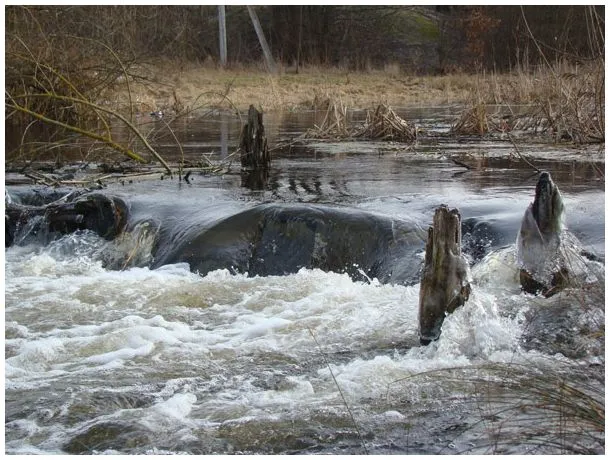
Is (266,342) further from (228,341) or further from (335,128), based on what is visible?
(335,128)

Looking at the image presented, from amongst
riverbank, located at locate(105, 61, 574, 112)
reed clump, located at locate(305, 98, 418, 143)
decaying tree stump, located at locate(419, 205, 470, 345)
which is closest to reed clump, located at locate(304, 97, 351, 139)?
reed clump, located at locate(305, 98, 418, 143)

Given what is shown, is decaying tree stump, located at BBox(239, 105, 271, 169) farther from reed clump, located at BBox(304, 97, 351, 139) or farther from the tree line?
the tree line

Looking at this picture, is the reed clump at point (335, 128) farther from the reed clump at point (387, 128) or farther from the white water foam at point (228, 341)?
the white water foam at point (228, 341)

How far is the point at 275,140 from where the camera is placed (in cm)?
1462

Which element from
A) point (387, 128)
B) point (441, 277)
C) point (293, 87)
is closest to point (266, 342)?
point (441, 277)

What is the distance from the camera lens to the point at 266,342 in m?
5.71

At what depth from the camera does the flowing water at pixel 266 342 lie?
167 inches

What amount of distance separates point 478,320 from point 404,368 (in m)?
0.65

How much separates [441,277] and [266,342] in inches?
46.0

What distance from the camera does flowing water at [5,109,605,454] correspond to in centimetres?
425

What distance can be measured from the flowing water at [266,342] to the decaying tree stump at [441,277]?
10 cm

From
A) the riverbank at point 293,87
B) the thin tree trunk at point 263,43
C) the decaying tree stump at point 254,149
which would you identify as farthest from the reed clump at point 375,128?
the thin tree trunk at point 263,43

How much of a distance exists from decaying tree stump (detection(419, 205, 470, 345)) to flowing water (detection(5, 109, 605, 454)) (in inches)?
3.8

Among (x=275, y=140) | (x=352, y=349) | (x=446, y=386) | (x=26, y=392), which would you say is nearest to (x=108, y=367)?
(x=26, y=392)
